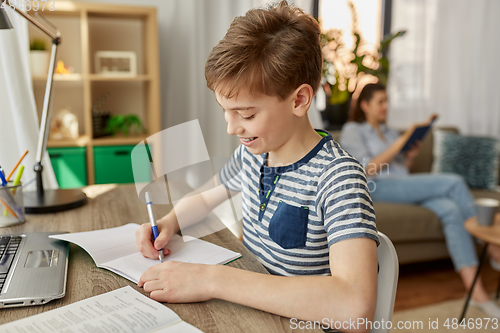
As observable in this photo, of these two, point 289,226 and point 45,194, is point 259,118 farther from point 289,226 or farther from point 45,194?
point 45,194

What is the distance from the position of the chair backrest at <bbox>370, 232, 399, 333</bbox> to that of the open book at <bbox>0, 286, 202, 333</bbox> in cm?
36

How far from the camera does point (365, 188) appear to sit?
2.25ft

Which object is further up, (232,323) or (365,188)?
(365,188)

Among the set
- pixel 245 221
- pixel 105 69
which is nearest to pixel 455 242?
pixel 245 221

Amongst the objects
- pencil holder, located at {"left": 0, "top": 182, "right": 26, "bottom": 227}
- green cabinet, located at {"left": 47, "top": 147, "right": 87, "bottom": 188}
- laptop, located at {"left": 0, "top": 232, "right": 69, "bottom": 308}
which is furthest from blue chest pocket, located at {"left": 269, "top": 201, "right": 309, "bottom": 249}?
green cabinet, located at {"left": 47, "top": 147, "right": 87, "bottom": 188}

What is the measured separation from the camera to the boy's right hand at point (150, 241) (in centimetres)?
76

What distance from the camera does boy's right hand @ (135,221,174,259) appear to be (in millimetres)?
760

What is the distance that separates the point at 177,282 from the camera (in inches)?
24.0

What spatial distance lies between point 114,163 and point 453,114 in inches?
104

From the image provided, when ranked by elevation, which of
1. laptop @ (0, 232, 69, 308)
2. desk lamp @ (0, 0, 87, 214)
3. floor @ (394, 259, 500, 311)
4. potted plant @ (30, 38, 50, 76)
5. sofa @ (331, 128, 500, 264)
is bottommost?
floor @ (394, 259, 500, 311)

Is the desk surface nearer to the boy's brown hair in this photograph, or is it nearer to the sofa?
the sofa

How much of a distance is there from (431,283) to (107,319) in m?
2.04

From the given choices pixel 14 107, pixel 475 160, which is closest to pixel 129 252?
pixel 14 107

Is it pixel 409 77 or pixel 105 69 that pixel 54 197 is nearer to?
pixel 105 69
